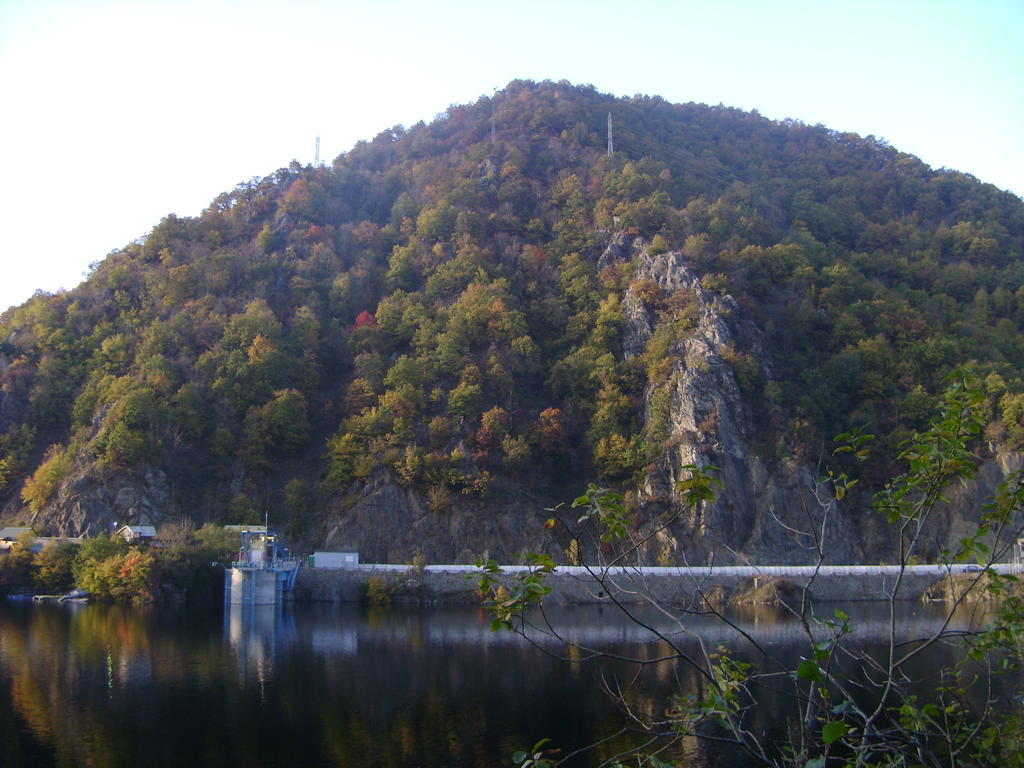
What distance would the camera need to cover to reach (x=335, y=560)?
66.9 m

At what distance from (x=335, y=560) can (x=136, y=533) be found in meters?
14.8

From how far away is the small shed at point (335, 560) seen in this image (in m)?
66.4

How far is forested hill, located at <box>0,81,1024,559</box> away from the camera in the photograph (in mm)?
73125

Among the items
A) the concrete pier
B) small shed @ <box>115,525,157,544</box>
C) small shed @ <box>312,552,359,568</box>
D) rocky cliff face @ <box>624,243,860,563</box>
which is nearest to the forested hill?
rocky cliff face @ <box>624,243,860,563</box>

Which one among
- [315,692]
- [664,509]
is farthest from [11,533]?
[664,509]

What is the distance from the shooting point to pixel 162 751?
78.1 feet

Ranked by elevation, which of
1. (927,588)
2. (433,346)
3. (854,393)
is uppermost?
(433,346)

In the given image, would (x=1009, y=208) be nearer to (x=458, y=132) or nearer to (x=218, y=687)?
(x=458, y=132)

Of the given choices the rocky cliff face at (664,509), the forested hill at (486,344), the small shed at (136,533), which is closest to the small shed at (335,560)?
the rocky cliff face at (664,509)

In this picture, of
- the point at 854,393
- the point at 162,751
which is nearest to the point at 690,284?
the point at 854,393

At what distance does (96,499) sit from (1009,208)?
373 ft

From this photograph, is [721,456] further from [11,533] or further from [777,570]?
[11,533]

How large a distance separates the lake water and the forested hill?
79.7ft

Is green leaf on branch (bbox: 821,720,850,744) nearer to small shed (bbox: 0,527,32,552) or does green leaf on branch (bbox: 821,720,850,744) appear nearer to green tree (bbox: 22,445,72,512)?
small shed (bbox: 0,527,32,552)
